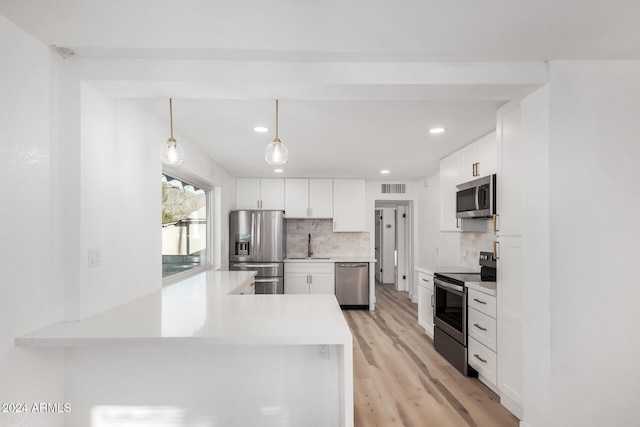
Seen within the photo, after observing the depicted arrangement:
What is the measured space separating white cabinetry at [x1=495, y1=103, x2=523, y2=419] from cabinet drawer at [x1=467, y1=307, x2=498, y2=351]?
3.3 inches

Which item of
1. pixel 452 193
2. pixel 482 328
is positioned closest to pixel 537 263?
pixel 482 328

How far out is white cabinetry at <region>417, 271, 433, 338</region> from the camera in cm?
421

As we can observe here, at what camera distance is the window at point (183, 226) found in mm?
3260

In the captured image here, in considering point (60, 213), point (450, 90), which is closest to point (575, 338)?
point (450, 90)

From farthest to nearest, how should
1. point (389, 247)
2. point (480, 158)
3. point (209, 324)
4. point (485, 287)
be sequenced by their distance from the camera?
point (389, 247)
point (480, 158)
point (485, 287)
point (209, 324)

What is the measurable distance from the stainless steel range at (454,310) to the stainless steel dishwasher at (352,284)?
6.40ft

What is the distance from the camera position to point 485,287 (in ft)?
9.46

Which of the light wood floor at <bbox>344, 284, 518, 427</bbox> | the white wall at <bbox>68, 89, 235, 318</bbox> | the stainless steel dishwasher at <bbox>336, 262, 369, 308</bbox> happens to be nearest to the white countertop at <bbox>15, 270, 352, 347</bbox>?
the white wall at <bbox>68, 89, 235, 318</bbox>

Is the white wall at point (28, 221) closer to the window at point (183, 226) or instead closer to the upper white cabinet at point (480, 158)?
the window at point (183, 226)

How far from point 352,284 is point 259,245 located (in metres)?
1.63

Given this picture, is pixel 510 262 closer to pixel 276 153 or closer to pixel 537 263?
pixel 537 263

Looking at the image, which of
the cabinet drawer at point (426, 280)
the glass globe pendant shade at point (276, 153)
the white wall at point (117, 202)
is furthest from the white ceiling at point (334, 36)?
the cabinet drawer at point (426, 280)

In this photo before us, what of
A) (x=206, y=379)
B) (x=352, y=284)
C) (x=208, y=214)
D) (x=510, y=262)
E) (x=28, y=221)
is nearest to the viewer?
(x=28, y=221)

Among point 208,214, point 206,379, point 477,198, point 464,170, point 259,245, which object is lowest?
point 206,379
